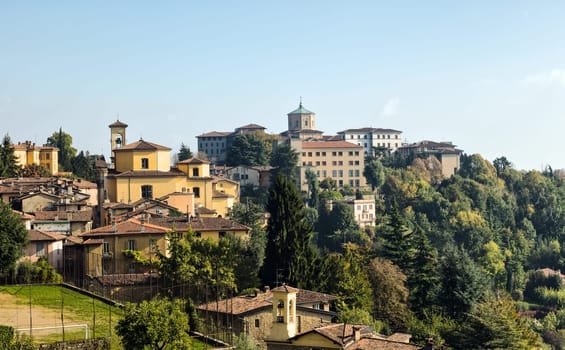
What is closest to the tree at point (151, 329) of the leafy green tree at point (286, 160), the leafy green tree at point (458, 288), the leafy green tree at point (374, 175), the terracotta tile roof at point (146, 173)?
the leafy green tree at point (458, 288)

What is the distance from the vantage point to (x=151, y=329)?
2644cm

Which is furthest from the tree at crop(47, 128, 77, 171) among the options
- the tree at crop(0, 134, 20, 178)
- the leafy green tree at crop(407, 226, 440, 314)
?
the leafy green tree at crop(407, 226, 440, 314)

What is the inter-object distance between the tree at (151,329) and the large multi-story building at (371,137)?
100133 millimetres

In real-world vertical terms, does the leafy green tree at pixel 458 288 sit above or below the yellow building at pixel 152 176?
below

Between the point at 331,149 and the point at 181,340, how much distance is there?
78.3m

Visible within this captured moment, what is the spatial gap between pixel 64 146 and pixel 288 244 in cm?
5123

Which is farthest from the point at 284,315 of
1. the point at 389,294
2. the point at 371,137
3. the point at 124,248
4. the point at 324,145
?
the point at 371,137

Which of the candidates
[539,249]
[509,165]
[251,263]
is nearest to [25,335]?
[251,263]

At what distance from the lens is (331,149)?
343ft

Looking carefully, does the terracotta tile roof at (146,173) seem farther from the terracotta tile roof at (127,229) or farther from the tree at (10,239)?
the tree at (10,239)

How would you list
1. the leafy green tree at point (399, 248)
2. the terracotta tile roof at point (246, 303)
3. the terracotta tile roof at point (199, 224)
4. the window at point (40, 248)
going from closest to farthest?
the terracotta tile roof at point (246, 303), the window at point (40, 248), the terracotta tile roof at point (199, 224), the leafy green tree at point (399, 248)

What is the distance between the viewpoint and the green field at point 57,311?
1150 inches

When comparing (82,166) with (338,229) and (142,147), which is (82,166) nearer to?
(338,229)

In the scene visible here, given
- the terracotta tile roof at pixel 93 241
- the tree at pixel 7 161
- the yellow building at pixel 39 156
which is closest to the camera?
the terracotta tile roof at pixel 93 241
